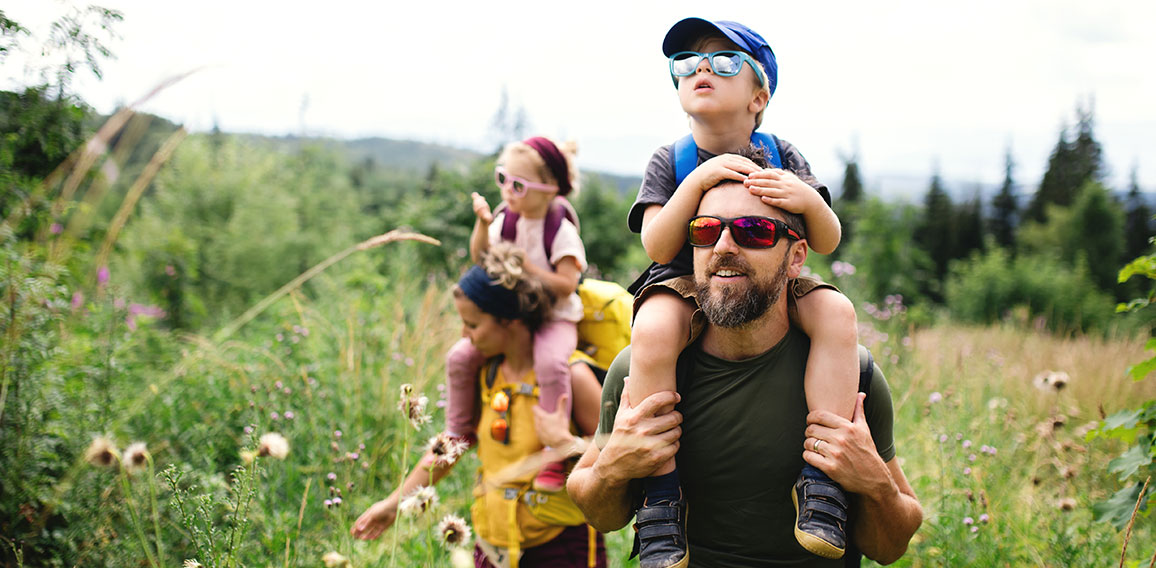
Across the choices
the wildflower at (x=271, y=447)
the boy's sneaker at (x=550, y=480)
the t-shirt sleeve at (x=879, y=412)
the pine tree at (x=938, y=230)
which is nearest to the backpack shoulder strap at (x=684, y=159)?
the t-shirt sleeve at (x=879, y=412)

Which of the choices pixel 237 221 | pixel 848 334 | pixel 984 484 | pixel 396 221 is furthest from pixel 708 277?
pixel 237 221

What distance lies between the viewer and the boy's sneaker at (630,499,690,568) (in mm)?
1810

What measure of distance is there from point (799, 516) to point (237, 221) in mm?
21654

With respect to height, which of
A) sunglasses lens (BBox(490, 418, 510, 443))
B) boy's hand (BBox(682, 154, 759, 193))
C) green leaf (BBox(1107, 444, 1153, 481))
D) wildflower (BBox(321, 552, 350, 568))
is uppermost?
boy's hand (BBox(682, 154, 759, 193))

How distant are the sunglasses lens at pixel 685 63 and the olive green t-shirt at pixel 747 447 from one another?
32.1 inches

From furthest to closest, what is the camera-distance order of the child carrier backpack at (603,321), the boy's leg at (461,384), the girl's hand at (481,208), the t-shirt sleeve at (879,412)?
the girl's hand at (481,208), the child carrier backpack at (603,321), the boy's leg at (461,384), the t-shirt sleeve at (879,412)

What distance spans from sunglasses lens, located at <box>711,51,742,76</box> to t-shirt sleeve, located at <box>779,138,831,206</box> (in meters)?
0.34

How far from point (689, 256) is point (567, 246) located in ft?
4.53

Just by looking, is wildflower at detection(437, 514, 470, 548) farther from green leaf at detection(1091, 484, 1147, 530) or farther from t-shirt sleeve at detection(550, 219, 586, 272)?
green leaf at detection(1091, 484, 1147, 530)

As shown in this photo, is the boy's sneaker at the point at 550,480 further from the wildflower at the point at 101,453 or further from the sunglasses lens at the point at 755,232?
the wildflower at the point at 101,453

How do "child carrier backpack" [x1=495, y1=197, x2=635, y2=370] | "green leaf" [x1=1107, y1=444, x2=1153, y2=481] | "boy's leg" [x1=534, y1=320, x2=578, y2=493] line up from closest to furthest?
1. "green leaf" [x1=1107, y1=444, x2=1153, y2=481]
2. "boy's leg" [x1=534, y1=320, x2=578, y2=493]
3. "child carrier backpack" [x1=495, y1=197, x2=635, y2=370]

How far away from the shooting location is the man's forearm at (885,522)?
1.86m

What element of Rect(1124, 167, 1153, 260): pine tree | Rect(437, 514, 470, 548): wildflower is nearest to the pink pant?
Rect(437, 514, 470, 548): wildflower

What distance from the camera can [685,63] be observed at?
2109 millimetres
